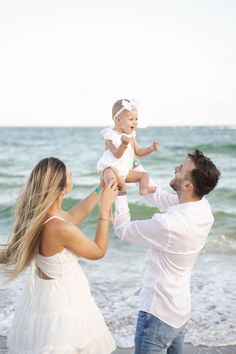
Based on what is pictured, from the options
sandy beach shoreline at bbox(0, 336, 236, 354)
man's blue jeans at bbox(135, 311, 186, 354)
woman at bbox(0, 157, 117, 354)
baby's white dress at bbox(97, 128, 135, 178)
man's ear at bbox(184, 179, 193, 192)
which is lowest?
sandy beach shoreline at bbox(0, 336, 236, 354)

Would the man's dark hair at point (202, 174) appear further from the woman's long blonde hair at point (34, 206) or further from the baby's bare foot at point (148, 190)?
the woman's long blonde hair at point (34, 206)

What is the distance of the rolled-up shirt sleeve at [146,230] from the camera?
106 inches

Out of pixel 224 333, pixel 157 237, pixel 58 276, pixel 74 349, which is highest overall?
pixel 157 237

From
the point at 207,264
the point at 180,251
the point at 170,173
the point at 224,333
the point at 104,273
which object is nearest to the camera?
the point at 180,251

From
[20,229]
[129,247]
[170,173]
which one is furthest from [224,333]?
[170,173]

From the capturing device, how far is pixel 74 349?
2680 millimetres

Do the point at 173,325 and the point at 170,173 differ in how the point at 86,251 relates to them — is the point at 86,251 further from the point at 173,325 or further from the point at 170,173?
the point at 170,173

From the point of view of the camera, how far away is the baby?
3456 mm

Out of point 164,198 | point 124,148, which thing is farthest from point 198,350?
point 124,148

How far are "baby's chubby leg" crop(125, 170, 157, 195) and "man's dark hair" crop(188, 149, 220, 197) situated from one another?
18.2 inches

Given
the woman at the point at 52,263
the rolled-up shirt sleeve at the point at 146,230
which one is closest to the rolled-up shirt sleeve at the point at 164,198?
the rolled-up shirt sleeve at the point at 146,230

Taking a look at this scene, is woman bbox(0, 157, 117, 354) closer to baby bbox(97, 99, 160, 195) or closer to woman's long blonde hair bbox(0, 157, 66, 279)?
woman's long blonde hair bbox(0, 157, 66, 279)

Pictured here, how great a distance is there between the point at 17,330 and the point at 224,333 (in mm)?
2689
